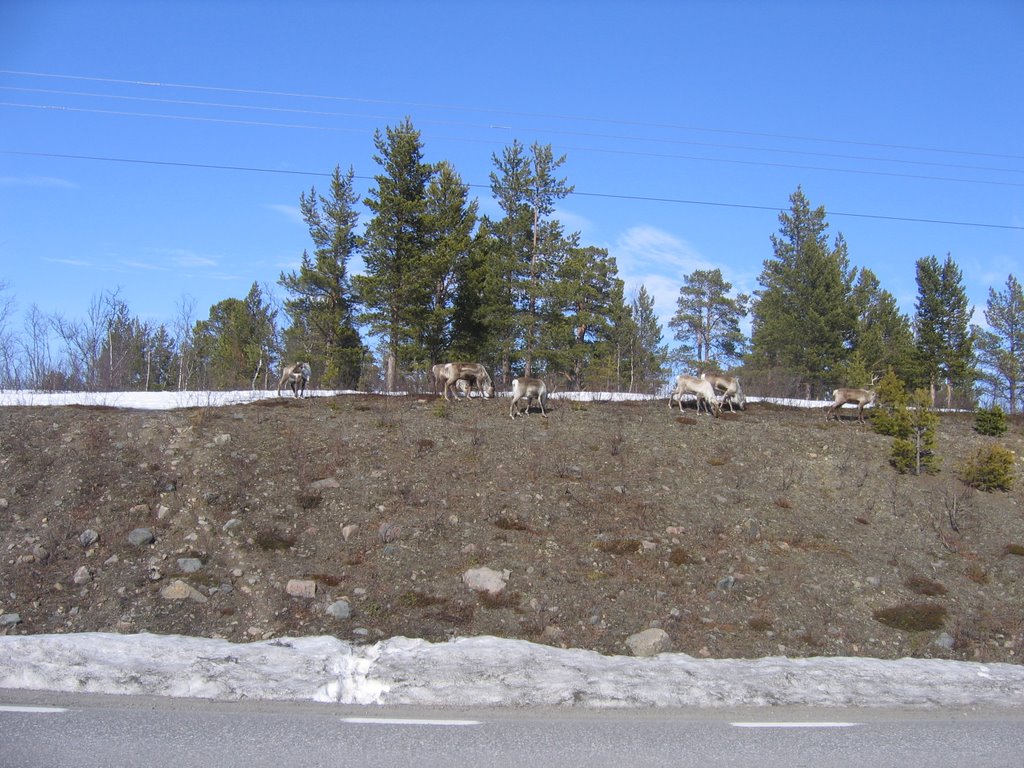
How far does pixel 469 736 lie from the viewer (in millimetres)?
6414

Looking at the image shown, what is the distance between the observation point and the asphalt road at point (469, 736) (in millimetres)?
5801

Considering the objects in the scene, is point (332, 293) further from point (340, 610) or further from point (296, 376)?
point (340, 610)

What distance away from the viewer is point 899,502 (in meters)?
15.6

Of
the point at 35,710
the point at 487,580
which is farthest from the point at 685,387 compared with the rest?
the point at 35,710

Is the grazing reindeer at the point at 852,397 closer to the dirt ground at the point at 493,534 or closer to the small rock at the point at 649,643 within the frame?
the dirt ground at the point at 493,534

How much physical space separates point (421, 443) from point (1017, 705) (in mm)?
11509

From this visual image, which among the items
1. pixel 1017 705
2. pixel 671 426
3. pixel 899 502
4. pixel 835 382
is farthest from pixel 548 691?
pixel 835 382

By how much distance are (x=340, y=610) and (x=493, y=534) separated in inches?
130

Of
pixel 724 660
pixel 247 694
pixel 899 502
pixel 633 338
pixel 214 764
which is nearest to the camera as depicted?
pixel 214 764

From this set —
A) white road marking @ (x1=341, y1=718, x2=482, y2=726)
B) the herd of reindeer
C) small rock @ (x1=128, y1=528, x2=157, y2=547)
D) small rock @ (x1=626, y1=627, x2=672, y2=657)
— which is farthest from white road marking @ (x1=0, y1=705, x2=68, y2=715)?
the herd of reindeer

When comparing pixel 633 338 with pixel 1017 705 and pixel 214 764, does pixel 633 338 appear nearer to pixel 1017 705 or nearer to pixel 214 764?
pixel 1017 705

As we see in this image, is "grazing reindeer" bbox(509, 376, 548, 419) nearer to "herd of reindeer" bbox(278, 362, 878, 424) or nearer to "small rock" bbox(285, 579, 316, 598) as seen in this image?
"herd of reindeer" bbox(278, 362, 878, 424)

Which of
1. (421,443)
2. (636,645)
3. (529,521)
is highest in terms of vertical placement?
(421,443)

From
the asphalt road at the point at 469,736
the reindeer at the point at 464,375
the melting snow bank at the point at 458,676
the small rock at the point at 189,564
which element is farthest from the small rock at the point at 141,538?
the reindeer at the point at 464,375
